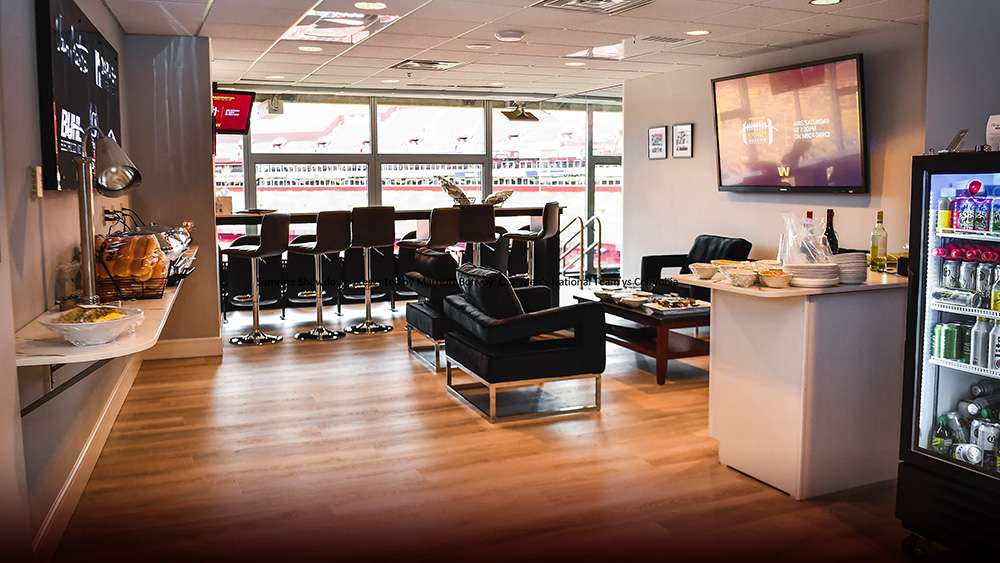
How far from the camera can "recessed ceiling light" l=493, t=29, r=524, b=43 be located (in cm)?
697

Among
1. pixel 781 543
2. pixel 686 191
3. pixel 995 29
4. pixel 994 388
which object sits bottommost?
pixel 781 543

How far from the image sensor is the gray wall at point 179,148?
6977mm

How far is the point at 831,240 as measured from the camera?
4777 millimetres

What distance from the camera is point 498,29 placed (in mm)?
6852

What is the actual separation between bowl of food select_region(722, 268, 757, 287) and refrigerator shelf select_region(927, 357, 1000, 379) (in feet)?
2.71

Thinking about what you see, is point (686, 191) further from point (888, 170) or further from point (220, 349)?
point (220, 349)

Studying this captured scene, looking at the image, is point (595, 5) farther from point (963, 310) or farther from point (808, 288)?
point (963, 310)

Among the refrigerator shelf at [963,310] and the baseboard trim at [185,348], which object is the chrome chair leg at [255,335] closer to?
the baseboard trim at [185,348]

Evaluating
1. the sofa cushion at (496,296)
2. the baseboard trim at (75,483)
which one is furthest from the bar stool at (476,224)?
the baseboard trim at (75,483)

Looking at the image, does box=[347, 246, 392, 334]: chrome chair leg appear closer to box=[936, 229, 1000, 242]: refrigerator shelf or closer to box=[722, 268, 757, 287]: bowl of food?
box=[722, 268, 757, 287]: bowl of food

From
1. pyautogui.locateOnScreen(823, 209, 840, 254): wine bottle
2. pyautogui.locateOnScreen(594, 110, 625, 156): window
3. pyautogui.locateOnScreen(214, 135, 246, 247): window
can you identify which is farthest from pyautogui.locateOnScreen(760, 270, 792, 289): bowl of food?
pyautogui.locateOnScreen(594, 110, 625, 156): window

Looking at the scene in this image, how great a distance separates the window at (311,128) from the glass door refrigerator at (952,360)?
931cm

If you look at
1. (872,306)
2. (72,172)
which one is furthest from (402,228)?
(872,306)

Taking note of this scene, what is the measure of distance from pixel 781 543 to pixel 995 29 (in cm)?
239
